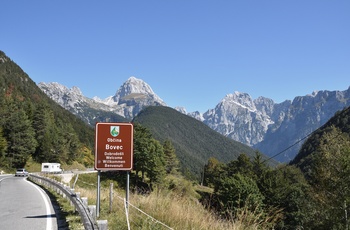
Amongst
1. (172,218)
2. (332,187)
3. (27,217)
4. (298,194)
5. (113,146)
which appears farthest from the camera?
(298,194)

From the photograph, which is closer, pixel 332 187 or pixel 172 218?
pixel 172 218

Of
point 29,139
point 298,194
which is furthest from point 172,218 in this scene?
point 29,139

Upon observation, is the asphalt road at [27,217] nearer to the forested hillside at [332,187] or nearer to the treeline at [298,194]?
the treeline at [298,194]

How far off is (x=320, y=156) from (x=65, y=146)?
6569 cm

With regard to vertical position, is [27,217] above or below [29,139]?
below

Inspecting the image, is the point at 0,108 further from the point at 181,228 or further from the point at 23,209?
the point at 181,228

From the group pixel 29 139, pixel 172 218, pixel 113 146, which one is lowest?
pixel 172 218

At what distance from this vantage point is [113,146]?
1030 cm

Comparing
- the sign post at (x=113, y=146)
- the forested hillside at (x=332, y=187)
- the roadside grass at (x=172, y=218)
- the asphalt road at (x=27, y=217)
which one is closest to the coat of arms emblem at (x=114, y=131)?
the sign post at (x=113, y=146)

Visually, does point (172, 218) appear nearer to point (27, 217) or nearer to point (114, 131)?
point (114, 131)

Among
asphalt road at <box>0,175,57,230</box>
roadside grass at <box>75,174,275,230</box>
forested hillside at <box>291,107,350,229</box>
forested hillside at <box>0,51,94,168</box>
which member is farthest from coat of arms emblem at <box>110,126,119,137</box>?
forested hillside at <box>0,51,94,168</box>

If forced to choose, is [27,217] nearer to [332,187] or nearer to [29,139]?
[332,187]

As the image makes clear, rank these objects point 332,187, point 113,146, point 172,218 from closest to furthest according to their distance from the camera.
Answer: point 172,218
point 113,146
point 332,187

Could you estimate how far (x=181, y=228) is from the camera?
22.7 ft
